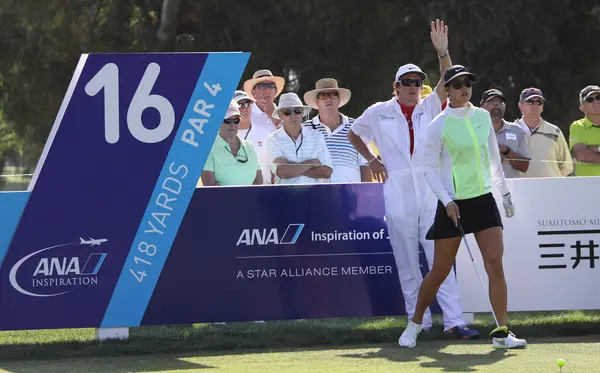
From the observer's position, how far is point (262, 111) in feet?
39.5

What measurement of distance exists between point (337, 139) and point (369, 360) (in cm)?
301

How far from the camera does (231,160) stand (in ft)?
34.3

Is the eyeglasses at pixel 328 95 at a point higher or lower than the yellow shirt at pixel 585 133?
higher

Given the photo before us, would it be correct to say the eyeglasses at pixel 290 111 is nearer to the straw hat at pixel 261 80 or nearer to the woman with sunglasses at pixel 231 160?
the woman with sunglasses at pixel 231 160

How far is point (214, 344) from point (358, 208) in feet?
5.06

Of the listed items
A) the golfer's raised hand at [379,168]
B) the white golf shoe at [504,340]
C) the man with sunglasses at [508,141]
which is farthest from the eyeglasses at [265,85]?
the white golf shoe at [504,340]

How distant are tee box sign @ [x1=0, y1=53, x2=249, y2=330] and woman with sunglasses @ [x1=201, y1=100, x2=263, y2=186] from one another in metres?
0.76

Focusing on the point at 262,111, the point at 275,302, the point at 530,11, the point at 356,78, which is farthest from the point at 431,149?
the point at 356,78

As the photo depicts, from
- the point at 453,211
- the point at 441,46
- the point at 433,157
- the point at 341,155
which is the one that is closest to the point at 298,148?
the point at 341,155

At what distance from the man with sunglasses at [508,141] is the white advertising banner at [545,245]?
34.9 inches

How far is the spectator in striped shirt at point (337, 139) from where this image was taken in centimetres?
1097

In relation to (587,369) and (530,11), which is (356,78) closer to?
(530,11)

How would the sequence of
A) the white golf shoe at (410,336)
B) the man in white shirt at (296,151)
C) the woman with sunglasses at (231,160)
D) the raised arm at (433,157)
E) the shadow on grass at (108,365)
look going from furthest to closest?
1. the man in white shirt at (296,151)
2. the woman with sunglasses at (231,160)
3. the white golf shoe at (410,336)
4. the raised arm at (433,157)
5. the shadow on grass at (108,365)

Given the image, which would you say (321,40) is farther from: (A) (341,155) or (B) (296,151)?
(B) (296,151)
